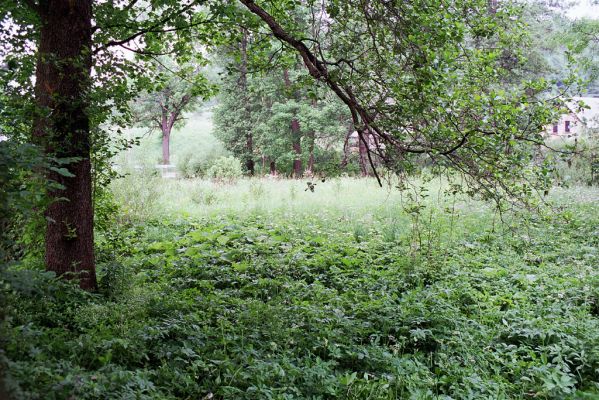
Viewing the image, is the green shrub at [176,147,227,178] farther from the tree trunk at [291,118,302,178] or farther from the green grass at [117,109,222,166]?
the tree trunk at [291,118,302,178]

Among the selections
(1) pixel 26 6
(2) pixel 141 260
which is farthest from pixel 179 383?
(1) pixel 26 6

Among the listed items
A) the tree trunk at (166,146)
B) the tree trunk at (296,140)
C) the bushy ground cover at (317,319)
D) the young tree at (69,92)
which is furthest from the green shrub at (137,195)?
the tree trunk at (166,146)

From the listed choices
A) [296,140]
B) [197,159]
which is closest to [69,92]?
[296,140]

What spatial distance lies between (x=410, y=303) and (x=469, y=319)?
63cm

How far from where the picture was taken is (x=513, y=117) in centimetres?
469

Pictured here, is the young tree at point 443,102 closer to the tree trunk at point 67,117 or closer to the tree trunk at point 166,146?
the tree trunk at point 67,117

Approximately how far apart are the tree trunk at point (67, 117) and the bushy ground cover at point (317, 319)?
0.58m

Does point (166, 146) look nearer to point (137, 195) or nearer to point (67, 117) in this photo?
point (137, 195)

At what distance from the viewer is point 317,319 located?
4.43m

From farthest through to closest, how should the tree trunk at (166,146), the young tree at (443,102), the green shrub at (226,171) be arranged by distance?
the tree trunk at (166,146) → the green shrub at (226,171) → the young tree at (443,102)

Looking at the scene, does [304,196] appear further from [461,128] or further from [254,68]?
[461,128]

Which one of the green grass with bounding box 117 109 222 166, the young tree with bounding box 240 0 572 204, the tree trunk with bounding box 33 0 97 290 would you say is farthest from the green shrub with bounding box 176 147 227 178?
the young tree with bounding box 240 0 572 204

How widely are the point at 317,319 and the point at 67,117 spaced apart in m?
3.14

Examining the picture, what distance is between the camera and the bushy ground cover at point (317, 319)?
10.6 ft
